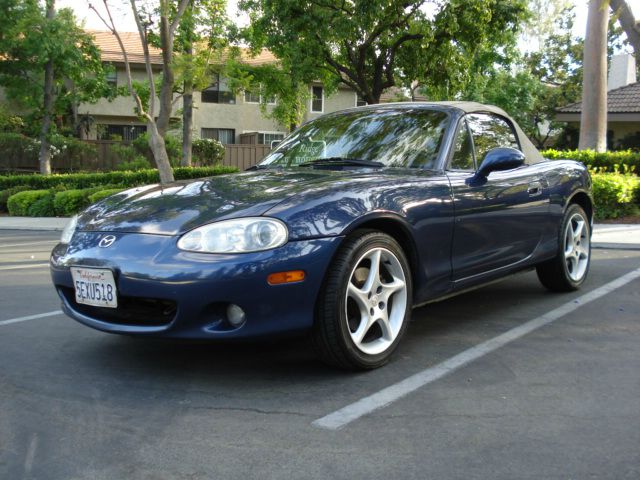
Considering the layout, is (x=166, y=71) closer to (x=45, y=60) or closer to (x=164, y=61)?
(x=164, y=61)

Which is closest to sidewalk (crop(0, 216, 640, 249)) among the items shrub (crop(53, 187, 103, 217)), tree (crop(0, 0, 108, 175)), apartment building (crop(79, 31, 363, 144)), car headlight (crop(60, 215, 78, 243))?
shrub (crop(53, 187, 103, 217))

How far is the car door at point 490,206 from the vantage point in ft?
14.3

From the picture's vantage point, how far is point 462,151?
15.5 feet

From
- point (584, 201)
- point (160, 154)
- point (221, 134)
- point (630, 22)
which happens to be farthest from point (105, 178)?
point (221, 134)

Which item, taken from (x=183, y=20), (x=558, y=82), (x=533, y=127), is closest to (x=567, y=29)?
(x=558, y=82)

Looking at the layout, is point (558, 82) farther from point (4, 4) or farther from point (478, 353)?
point (478, 353)

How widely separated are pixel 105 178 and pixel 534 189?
17779 mm

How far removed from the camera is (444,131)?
4660mm

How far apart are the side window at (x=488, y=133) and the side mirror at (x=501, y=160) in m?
0.37

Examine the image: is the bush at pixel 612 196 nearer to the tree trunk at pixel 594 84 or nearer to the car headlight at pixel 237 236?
the tree trunk at pixel 594 84

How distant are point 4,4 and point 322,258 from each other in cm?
2637

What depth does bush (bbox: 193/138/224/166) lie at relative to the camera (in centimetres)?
3272

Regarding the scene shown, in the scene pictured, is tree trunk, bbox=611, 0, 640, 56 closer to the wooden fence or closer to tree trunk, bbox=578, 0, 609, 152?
tree trunk, bbox=578, 0, 609, 152

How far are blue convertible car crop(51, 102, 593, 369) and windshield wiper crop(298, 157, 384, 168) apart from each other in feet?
0.04
